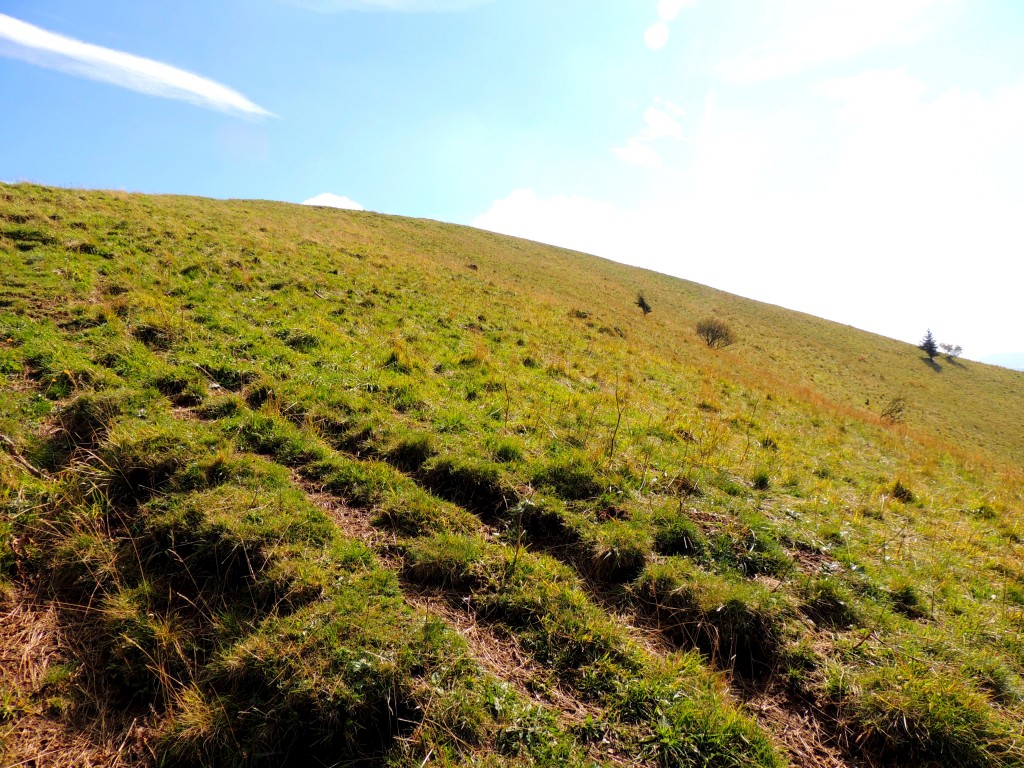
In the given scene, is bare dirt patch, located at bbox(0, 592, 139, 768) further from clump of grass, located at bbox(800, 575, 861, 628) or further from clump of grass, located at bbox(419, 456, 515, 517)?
clump of grass, located at bbox(800, 575, 861, 628)

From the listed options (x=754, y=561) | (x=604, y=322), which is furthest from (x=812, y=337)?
(x=754, y=561)

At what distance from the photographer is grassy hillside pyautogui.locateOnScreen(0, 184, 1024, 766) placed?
369 centimetres

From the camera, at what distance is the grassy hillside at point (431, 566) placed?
12.1ft

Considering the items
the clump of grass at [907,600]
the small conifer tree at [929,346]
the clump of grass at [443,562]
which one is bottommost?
the clump of grass at [443,562]

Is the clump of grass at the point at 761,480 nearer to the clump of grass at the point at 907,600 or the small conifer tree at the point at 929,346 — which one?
the clump of grass at the point at 907,600

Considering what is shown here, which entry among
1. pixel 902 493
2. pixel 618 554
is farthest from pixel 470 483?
pixel 902 493

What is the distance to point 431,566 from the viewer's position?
16.6 feet

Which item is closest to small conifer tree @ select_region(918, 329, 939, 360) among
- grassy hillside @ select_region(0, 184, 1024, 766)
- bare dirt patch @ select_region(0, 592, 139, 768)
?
grassy hillside @ select_region(0, 184, 1024, 766)

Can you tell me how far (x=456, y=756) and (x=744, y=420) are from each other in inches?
440

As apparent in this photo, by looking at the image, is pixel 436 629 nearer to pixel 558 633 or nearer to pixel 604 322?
pixel 558 633

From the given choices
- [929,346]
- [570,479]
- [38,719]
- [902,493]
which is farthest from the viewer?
[929,346]

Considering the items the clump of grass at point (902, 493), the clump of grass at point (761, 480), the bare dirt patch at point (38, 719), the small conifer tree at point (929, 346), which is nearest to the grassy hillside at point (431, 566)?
the bare dirt patch at point (38, 719)

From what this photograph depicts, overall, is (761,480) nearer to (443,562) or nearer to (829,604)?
(829,604)

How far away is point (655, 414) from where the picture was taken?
35.3 ft
